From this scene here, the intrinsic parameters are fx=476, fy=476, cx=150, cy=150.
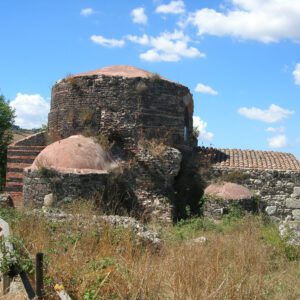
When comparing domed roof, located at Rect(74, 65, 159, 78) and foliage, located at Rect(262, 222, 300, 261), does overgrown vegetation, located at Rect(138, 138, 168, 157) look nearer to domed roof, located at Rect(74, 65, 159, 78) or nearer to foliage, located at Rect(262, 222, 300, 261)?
domed roof, located at Rect(74, 65, 159, 78)

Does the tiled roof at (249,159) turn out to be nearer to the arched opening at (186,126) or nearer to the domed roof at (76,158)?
the arched opening at (186,126)

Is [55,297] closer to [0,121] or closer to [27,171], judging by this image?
[27,171]

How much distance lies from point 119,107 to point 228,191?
4.38 m

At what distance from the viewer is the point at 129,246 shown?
6.79 metres

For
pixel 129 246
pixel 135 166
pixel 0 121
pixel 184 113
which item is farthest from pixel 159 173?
pixel 0 121

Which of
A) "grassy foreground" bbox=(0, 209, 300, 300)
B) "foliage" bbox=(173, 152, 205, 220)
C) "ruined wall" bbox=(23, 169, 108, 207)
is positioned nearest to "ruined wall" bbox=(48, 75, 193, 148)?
"foliage" bbox=(173, 152, 205, 220)

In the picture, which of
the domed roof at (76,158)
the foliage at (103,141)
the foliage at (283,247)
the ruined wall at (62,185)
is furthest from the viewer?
the foliage at (103,141)

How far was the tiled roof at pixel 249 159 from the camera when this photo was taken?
54.8 feet

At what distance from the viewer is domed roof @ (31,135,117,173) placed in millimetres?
13188

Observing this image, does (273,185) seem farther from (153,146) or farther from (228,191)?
(153,146)

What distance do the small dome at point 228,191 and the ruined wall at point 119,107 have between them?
2.03 m

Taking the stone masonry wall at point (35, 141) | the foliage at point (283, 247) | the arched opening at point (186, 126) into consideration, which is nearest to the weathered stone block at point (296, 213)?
the arched opening at point (186, 126)

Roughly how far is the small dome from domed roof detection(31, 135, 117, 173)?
3328 mm

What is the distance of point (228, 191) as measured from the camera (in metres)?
15.1
